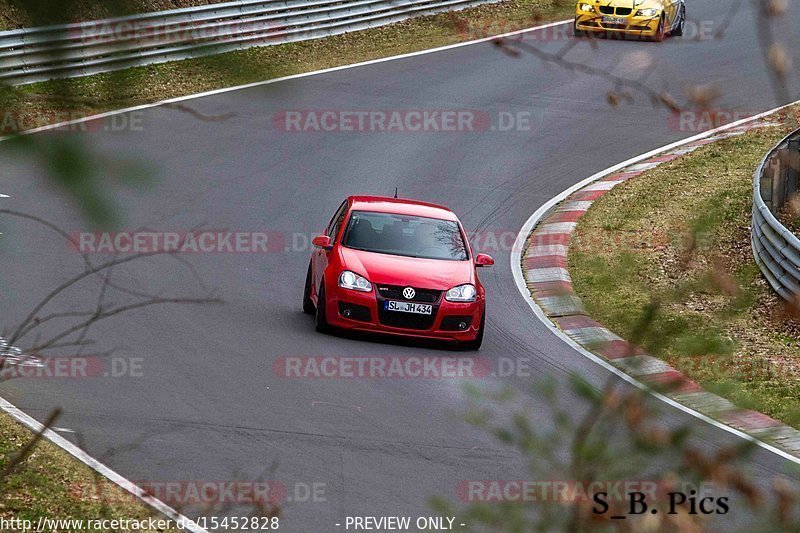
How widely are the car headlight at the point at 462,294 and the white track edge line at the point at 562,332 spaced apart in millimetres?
736

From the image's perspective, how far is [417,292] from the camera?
1288 centimetres

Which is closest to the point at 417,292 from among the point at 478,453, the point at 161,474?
the point at 478,453

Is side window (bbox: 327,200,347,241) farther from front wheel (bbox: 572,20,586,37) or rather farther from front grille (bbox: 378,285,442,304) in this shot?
front wheel (bbox: 572,20,586,37)

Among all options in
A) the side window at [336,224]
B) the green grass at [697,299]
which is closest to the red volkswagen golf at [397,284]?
the side window at [336,224]

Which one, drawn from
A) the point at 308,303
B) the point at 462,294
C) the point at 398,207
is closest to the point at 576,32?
the point at 462,294

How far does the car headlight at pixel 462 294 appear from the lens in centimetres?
1289

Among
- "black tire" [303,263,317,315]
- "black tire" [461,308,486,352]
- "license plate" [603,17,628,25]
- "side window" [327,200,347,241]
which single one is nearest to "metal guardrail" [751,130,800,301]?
"black tire" [461,308,486,352]

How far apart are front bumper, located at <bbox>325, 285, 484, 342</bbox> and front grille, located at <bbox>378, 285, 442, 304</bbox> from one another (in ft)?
0.19

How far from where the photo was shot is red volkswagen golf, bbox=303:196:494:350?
504 inches

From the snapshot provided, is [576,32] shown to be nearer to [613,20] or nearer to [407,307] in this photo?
[613,20]

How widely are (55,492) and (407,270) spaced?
6159 millimetres

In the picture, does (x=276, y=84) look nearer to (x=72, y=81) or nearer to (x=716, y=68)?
(x=72, y=81)

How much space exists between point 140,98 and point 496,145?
71.5 feet

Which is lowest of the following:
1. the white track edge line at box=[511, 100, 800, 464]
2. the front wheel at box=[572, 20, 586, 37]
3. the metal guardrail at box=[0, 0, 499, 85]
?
the white track edge line at box=[511, 100, 800, 464]
